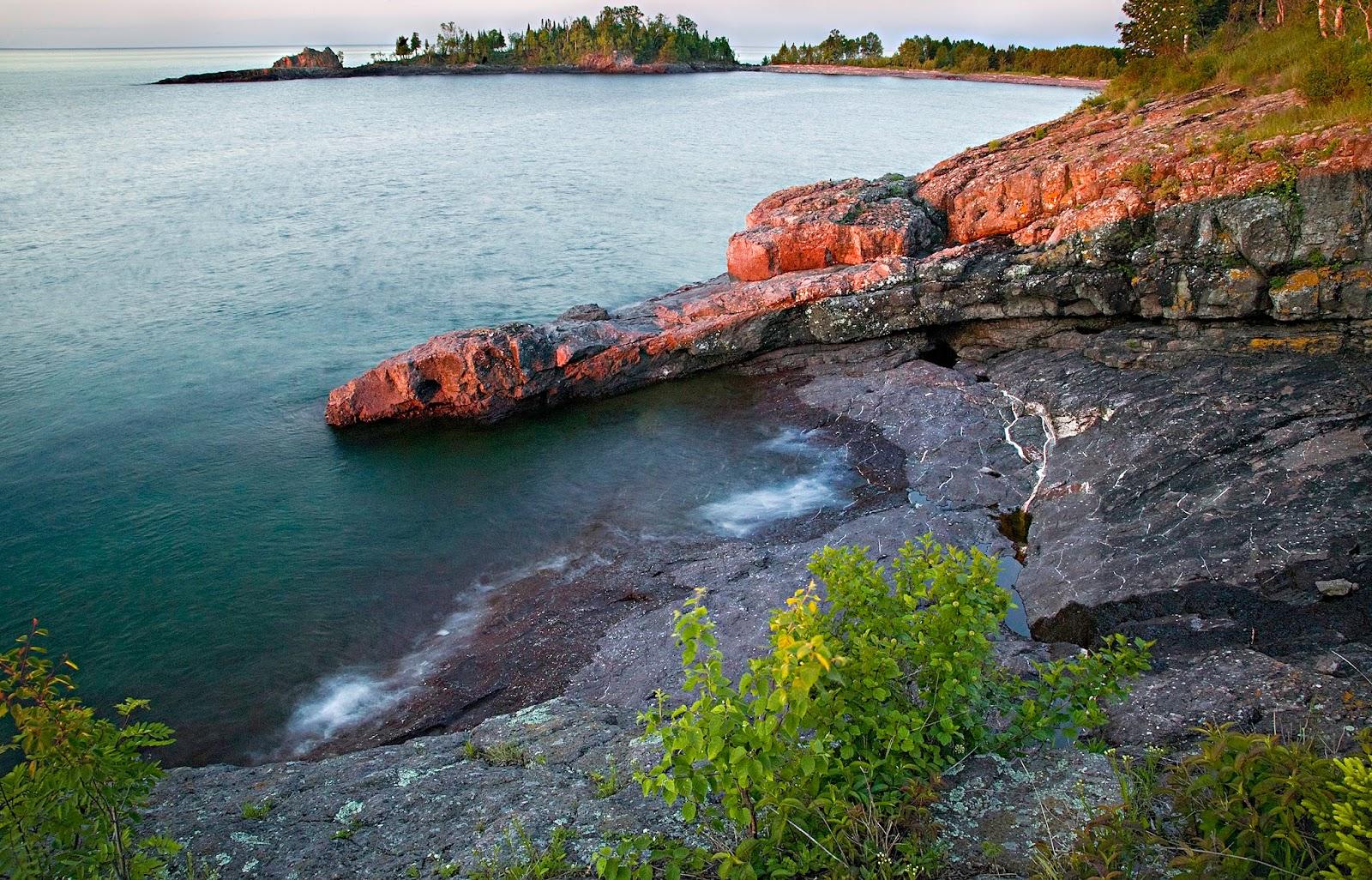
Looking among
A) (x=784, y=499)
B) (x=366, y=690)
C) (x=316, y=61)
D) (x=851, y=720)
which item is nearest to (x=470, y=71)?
(x=316, y=61)

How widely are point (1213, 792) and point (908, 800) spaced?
1993 mm

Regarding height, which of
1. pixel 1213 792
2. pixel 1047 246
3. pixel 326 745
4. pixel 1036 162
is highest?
pixel 1036 162

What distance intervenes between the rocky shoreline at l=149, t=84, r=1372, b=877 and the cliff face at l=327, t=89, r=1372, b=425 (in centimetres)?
8

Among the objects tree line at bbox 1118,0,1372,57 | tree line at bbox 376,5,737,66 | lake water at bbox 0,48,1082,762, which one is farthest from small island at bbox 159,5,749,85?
tree line at bbox 1118,0,1372,57

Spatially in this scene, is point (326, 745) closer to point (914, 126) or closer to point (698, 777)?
point (698, 777)

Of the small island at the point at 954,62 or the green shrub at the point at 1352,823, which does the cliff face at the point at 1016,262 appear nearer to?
the green shrub at the point at 1352,823

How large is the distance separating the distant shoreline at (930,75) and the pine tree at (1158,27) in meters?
81.8

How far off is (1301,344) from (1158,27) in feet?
53.5

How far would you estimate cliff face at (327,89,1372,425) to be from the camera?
1788 centimetres

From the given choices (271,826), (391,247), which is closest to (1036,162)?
(271,826)

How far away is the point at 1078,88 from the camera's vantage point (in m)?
118

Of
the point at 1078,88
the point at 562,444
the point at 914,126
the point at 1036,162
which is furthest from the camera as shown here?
the point at 1078,88

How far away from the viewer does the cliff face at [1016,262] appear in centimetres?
1788

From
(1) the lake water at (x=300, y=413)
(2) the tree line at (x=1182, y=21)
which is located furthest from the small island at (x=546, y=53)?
(2) the tree line at (x=1182, y=21)
